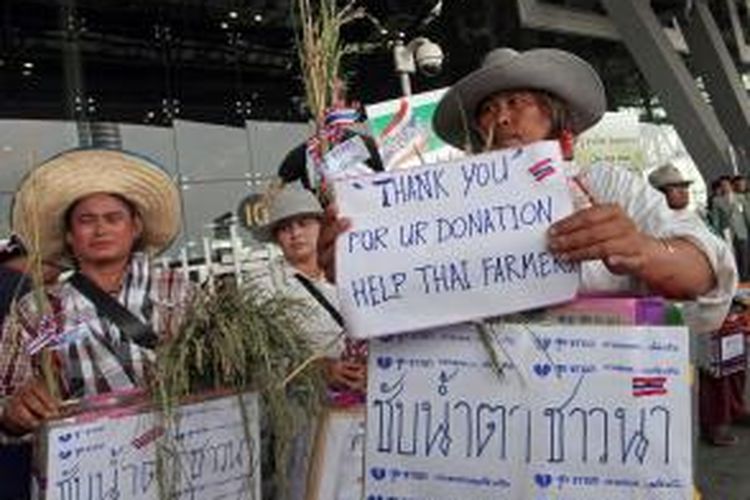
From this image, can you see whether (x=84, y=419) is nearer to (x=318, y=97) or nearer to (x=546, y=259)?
(x=318, y=97)

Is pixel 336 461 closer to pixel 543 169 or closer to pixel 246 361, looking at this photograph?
pixel 246 361

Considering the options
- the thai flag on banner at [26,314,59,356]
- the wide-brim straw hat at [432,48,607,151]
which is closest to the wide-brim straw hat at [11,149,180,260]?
the thai flag on banner at [26,314,59,356]

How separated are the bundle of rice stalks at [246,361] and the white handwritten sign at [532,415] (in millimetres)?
400

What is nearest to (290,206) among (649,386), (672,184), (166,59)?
(649,386)

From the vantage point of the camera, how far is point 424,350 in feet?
7.31

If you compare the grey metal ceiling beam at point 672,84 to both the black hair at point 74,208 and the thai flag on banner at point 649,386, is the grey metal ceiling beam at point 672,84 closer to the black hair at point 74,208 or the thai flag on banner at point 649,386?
the black hair at point 74,208

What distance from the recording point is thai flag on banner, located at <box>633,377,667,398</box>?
6.62ft

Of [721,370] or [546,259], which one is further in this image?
[721,370]

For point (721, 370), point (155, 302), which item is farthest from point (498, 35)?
point (155, 302)

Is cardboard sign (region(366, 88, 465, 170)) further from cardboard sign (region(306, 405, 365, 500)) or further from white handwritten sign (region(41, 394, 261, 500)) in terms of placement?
white handwritten sign (region(41, 394, 261, 500))

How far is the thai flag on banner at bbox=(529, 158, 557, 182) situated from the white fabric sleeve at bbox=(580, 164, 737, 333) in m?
0.27

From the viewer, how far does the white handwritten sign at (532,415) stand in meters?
2.02

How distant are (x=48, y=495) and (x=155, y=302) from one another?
0.70 m

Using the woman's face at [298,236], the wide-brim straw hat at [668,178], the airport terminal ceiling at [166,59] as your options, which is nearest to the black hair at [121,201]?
the woman's face at [298,236]
